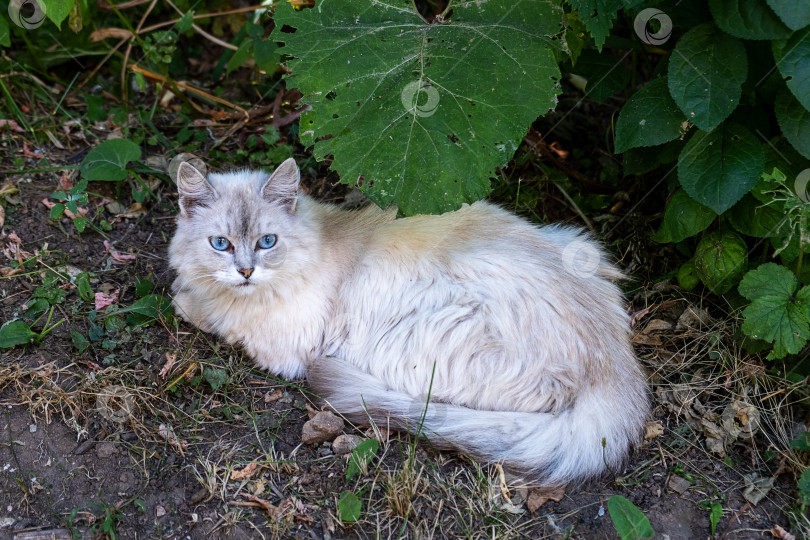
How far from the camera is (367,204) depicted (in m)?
3.87

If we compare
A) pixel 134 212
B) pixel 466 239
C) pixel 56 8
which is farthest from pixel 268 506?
pixel 56 8

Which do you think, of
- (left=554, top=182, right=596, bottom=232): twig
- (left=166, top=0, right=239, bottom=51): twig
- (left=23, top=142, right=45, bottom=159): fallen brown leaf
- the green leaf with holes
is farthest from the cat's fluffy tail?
(left=166, top=0, right=239, bottom=51): twig

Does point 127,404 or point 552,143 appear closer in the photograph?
point 127,404

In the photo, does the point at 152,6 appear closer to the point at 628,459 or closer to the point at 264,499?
the point at 264,499

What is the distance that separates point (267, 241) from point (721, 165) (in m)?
2.09

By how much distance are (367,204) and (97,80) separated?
7.46ft

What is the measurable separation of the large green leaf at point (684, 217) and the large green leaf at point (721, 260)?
142 mm

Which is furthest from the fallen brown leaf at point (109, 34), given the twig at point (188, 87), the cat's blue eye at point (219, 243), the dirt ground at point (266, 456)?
the cat's blue eye at point (219, 243)

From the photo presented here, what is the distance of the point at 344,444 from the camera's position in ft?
9.66

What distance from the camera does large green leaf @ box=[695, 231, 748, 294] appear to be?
3.25 metres

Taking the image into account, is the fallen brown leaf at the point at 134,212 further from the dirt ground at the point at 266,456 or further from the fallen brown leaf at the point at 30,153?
the fallen brown leaf at the point at 30,153

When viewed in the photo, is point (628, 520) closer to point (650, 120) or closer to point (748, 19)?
point (650, 120)

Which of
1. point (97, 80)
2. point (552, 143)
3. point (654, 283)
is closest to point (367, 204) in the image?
point (552, 143)

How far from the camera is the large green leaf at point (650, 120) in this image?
303 cm
